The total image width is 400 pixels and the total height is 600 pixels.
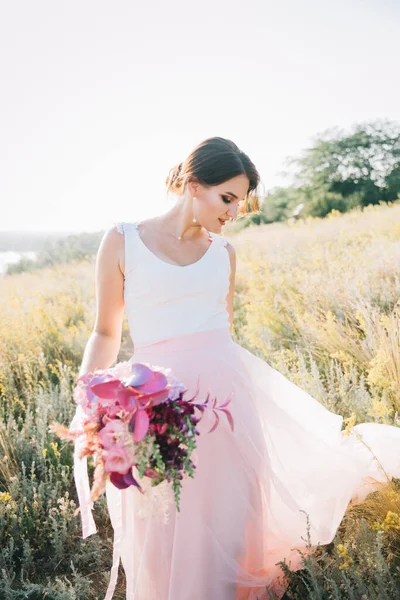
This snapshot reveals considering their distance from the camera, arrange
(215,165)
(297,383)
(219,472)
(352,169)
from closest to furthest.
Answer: (219,472) → (215,165) → (297,383) → (352,169)

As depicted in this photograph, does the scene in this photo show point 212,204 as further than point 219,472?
Yes

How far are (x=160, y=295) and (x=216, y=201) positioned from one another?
0.48 m

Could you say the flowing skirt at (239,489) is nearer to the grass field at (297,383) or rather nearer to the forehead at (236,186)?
the grass field at (297,383)

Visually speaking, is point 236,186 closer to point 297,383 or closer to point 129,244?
point 129,244

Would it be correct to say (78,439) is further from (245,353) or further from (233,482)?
(245,353)

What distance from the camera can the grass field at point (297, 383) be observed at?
219 cm

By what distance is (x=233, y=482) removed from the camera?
2.10m

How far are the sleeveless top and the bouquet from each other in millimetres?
723

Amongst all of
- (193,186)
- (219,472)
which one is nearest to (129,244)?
(193,186)

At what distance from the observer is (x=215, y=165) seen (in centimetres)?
220

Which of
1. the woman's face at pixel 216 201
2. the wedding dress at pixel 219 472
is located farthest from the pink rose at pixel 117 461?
the woman's face at pixel 216 201

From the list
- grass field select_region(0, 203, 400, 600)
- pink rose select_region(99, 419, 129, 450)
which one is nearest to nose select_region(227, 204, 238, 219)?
grass field select_region(0, 203, 400, 600)

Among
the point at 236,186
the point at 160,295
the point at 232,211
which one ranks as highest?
the point at 236,186

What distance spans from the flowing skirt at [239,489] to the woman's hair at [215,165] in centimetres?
66
